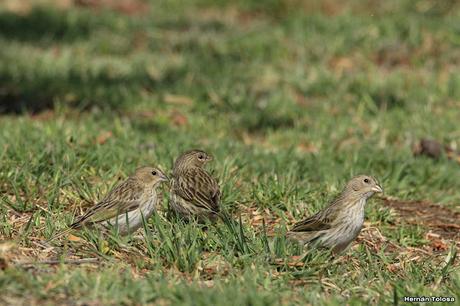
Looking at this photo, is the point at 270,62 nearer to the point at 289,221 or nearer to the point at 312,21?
the point at 312,21

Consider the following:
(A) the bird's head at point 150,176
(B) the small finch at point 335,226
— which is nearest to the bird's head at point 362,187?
(B) the small finch at point 335,226

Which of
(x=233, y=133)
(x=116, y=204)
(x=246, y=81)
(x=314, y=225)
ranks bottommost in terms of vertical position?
(x=233, y=133)

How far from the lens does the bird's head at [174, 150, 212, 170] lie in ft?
30.0

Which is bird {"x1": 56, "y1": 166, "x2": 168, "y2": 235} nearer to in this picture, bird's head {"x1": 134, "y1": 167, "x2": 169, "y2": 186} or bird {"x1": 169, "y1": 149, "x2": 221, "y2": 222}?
bird's head {"x1": 134, "y1": 167, "x2": 169, "y2": 186}

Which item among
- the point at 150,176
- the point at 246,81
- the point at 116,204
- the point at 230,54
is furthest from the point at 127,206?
the point at 230,54

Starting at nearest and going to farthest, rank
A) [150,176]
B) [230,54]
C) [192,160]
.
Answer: [150,176], [192,160], [230,54]

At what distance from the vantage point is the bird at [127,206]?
7750 mm

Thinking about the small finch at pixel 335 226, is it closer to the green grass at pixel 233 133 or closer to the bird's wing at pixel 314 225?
the bird's wing at pixel 314 225

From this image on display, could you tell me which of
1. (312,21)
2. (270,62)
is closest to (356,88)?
(270,62)

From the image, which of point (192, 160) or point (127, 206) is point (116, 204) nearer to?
point (127, 206)

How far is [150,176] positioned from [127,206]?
0.51 metres

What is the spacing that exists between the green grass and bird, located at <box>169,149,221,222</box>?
0.22m

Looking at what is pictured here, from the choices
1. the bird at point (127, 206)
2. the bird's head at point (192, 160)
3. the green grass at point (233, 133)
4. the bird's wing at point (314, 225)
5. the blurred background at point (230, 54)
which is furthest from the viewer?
the blurred background at point (230, 54)

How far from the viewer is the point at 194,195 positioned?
8.25 meters
